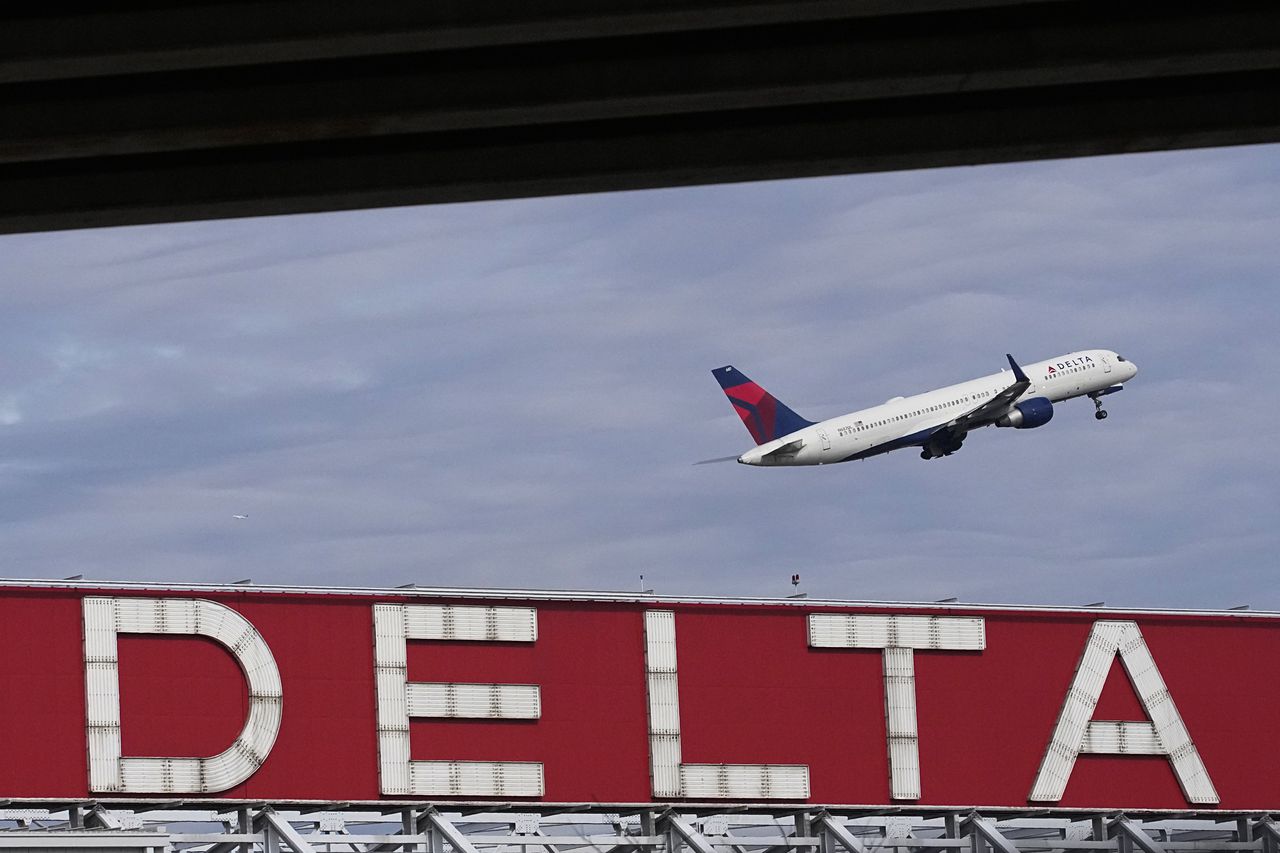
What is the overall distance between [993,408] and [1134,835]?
27920 mm

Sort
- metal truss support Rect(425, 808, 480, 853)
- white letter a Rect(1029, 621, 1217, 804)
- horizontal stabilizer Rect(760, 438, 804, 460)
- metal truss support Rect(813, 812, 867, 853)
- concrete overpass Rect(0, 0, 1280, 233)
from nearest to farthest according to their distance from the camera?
concrete overpass Rect(0, 0, 1280, 233) < metal truss support Rect(425, 808, 480, 853) < metal truss support Rect(813, 812, 867, 853) < white letter a Rect(1029, 621, 1217, 804) < horizontal stabilizer Rect(760, 438, 804, 460)

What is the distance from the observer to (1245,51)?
16.7 m

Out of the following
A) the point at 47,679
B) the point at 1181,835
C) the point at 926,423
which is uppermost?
the point at 926,423

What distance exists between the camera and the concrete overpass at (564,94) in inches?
617

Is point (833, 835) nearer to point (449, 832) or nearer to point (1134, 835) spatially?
point (1134, 835)

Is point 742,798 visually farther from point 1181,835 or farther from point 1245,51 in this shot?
point 1245,51

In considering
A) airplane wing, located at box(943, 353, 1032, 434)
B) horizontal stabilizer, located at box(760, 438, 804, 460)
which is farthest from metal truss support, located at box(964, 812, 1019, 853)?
airplane wing, located at box(943, 353, 1032, 434)

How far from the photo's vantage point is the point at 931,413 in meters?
76.1

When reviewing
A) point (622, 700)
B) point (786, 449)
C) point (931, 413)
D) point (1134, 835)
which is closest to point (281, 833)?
point (622, 700)

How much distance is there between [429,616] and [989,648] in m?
15.0

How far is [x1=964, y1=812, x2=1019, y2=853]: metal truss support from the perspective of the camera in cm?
4722

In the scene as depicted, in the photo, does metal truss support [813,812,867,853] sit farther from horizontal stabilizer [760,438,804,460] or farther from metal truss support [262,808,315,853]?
horizontal stabilizer [760,438,804,460]

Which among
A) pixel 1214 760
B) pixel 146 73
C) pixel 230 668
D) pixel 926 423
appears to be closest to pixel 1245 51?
pixel 146 73

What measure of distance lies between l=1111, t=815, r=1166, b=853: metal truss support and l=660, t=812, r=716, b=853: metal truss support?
11.5 m
